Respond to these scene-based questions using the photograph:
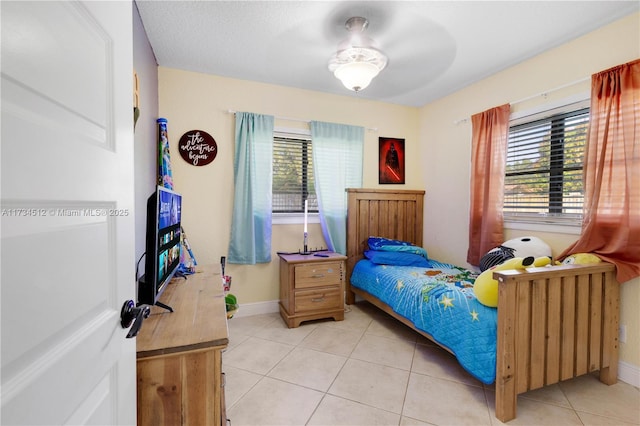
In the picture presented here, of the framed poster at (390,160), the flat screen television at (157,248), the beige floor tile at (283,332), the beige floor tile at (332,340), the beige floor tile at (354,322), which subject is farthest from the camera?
the framed poster at (390,160)

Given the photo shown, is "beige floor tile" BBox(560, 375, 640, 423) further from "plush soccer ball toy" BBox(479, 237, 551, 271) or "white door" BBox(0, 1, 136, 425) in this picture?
"white door" BBox(0, 1, 136, 425)

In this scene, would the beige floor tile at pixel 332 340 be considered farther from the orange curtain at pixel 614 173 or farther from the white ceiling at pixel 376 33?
the white ceiling at pixel 376 33

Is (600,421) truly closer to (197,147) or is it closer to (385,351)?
(385,351)

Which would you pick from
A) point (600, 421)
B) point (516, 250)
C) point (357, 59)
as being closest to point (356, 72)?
point (357, 59)

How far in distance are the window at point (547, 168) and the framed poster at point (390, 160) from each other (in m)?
1.24

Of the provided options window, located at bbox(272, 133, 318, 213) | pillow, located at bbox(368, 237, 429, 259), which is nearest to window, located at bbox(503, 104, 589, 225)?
pillow, located at bbox(368, 237, 429, 259)

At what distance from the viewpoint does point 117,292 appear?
75 centimetres

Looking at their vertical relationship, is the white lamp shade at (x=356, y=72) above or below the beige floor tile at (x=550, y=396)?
above

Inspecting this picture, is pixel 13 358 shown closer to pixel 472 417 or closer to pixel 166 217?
pixel 166 217

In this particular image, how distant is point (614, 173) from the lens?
1.88 meters

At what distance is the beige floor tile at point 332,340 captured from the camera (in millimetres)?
2312

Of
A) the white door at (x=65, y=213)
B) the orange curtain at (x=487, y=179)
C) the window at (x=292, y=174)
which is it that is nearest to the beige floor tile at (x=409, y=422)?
the white door at (x=65, y=213)

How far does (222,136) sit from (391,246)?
2.11 metres

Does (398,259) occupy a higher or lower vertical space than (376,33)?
lower
